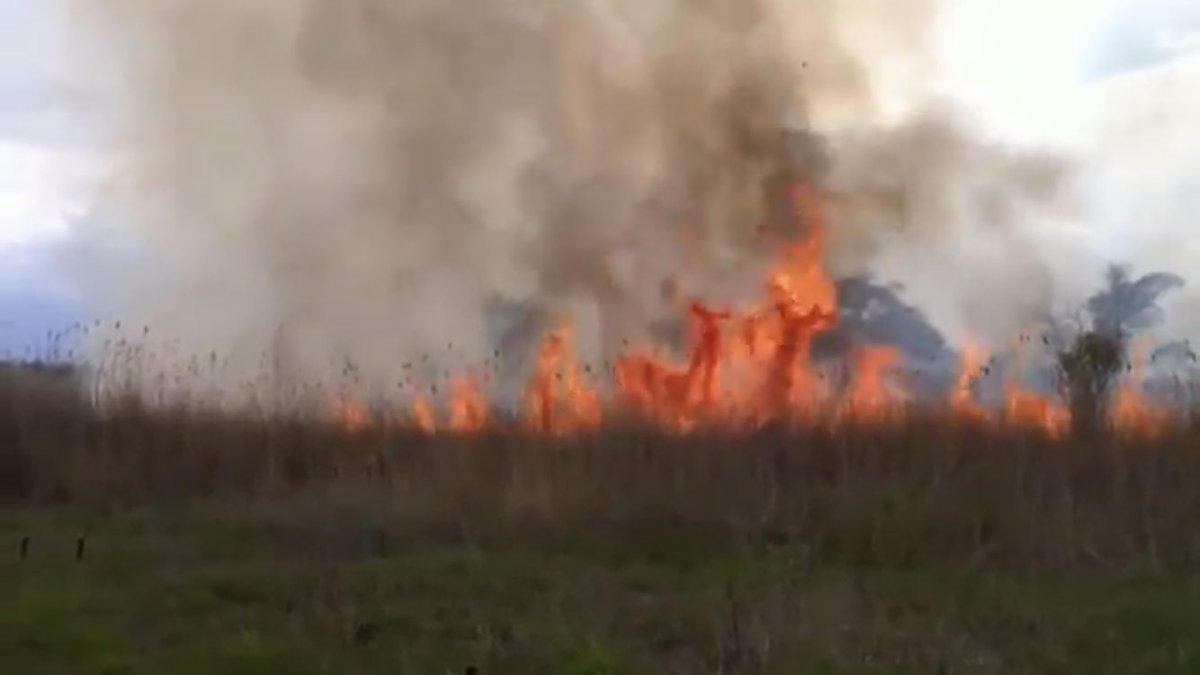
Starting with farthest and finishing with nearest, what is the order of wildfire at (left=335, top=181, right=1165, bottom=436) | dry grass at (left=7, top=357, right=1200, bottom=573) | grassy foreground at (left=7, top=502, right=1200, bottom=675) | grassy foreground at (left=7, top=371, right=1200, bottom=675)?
wildfire at (left=335, top=181, right=1165, bottom=436), dry grass at (left=7, top=357, right=1200, bottom=573), grassy foreground at (left=7, top=371, right=1200, bottom=675), grassy foreground at (left=7, top=502, right=1200, bottom=675)

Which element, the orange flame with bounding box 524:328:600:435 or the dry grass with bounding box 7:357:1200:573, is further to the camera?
the orange flame with bounding box 524:328:600:435

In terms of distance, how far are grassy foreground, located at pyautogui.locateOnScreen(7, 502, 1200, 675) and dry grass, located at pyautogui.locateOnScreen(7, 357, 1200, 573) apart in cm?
37

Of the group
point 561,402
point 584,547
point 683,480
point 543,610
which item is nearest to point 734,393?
point 561,402

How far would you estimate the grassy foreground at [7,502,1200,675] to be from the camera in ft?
21.4

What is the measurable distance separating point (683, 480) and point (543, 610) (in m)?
3.29

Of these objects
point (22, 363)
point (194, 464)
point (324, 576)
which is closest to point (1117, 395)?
point (324, 576)

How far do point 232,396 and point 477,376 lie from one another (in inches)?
96.6

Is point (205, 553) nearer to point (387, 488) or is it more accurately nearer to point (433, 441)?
point (387, 488)

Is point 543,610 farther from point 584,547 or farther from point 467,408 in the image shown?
point 467,408

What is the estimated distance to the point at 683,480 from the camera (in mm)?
10664

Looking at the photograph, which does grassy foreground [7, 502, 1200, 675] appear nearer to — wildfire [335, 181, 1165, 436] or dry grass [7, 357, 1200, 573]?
dry grass [7, 357, 1200, 573]

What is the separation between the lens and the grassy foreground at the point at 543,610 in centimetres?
652

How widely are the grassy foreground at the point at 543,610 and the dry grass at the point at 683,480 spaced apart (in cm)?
37

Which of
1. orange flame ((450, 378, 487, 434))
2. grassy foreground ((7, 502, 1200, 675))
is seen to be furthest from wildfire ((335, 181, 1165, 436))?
grassy foreground ((7, 502, 1200, 675))
